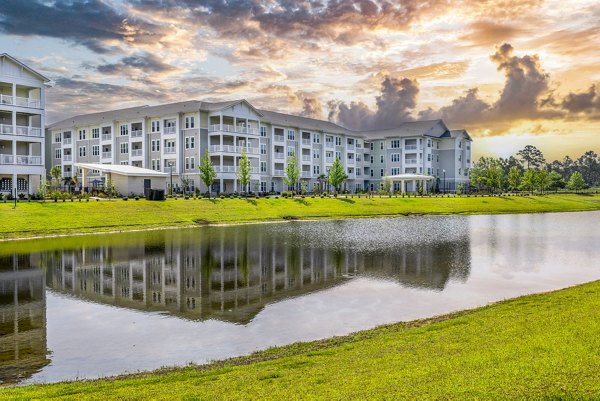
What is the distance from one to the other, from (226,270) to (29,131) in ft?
138

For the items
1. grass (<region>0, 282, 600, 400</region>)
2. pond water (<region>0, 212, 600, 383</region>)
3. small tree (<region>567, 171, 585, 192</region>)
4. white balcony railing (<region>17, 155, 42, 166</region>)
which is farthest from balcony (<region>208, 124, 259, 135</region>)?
small tree (<region>567, 171, 585, 192</region>)

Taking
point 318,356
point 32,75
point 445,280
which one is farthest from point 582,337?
point 32,75

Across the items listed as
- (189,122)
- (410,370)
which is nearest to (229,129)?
(189,122)

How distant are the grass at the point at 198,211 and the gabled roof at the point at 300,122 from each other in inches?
1025

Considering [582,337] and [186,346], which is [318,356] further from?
[582,337]

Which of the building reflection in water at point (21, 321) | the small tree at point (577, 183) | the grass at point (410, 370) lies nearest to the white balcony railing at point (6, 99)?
the building reflection in water at point (21, 321)

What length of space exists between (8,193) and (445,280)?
4825cm

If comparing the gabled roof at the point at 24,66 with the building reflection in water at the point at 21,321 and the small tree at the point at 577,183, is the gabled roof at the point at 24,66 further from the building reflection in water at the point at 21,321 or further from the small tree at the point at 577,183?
the small tree at the point at 577,183

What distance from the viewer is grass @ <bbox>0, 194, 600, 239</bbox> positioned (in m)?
40.1

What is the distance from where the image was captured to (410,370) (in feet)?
30.2

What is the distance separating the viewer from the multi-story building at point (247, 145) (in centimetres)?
7612

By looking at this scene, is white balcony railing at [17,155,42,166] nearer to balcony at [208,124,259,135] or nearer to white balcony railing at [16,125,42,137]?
white balcony railing at [16,125,42,137]

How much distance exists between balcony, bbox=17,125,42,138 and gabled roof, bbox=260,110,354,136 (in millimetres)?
38507

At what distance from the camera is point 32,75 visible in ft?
182
